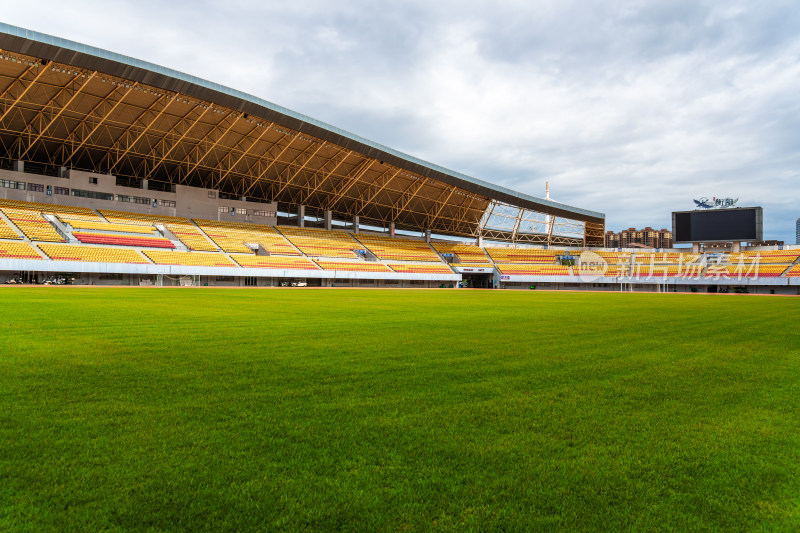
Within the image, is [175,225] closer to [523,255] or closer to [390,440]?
[523,255]

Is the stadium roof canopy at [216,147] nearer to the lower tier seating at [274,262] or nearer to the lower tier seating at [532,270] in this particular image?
the lower tier seating at [532,270]

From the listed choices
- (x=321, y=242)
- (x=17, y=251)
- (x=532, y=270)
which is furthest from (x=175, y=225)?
(x=532, y=270)

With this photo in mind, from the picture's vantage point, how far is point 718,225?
65562mm

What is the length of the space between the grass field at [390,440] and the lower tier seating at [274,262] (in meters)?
46.1

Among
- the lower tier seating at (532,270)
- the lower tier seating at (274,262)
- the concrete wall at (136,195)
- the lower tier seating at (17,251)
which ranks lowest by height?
the lower tier seating at (532,270)

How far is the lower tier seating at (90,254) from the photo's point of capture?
4181 cm

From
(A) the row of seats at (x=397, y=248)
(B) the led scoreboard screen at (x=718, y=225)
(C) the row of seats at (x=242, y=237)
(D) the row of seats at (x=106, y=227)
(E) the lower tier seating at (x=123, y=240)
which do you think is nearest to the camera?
(E) the lower tier seating at (x=123, y=240)

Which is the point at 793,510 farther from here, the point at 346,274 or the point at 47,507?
the point at 346,274

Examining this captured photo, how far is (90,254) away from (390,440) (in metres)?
48.7

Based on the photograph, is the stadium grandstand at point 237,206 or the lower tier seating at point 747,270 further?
the lower tier seating at point 747,270

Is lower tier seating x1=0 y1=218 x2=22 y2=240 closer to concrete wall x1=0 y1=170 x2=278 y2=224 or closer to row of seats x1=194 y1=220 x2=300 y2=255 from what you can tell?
concrete wall x1=0 y1=170 x2=278 y2=224

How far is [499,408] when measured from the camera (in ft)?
15.3

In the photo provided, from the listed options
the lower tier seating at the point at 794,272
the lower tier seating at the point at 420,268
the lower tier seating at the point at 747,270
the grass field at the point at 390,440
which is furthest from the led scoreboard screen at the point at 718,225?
the grass field at the point at 390,440

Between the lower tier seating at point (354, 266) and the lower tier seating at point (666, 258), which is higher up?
the lower tier seating at point (666, 258)
